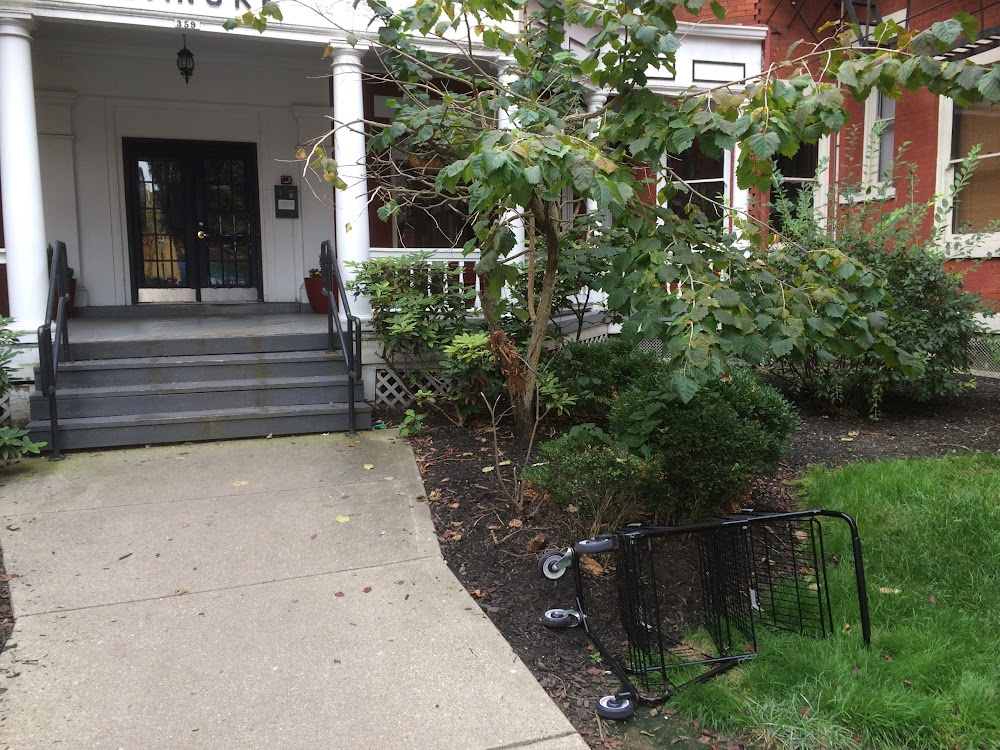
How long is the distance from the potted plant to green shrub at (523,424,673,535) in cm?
605

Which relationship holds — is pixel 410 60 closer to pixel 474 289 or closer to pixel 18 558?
pixel 474 289

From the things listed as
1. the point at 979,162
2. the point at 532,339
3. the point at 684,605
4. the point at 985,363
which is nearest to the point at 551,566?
the point at 684,605

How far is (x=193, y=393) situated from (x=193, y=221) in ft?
15.4

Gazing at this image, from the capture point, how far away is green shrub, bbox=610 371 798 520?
4066 millimetres

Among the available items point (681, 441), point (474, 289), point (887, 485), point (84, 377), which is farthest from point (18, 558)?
point (887, 485)

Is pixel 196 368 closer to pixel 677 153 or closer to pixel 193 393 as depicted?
pixel 193 393

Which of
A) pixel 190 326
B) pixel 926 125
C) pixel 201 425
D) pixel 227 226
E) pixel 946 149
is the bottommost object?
pixel 201 425

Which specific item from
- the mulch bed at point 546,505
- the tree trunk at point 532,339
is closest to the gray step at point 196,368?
the mulch bed at point 546,505

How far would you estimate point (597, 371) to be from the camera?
20.4 feet

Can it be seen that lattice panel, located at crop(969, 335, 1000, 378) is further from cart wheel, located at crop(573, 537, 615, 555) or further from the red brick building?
cart wheel, located at crop(573, 537, 615, 555)

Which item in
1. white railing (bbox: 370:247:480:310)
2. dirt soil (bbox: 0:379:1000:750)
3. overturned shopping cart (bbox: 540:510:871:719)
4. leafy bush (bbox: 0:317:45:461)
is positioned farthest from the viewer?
white railing (bbox: 370:247:480:310)

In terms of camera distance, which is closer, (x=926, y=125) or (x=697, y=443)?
(x=697, y=443)

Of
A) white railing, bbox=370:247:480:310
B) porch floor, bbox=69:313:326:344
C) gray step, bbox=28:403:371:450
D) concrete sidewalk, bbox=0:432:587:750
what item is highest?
white railing, bbox=370:247:480:310

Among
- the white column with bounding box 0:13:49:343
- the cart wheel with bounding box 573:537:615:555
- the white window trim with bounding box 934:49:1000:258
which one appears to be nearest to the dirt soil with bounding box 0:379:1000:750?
the cart wheel with bounding box 573:537:615:555
